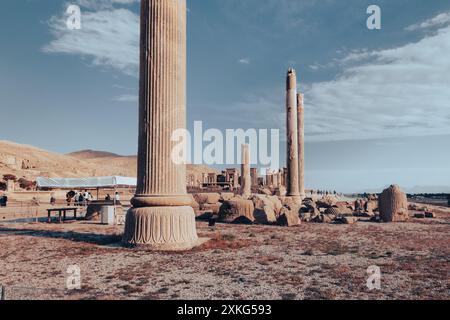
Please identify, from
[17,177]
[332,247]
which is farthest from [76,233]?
[17,177]

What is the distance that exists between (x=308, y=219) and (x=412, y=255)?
9592 mm

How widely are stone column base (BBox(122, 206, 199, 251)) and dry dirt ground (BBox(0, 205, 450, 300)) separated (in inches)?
15.9

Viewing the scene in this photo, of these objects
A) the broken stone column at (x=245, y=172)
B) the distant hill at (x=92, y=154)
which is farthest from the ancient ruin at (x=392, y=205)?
the distant hill at (x=92, y=154)

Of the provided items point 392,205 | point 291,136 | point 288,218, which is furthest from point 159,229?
point 291,136

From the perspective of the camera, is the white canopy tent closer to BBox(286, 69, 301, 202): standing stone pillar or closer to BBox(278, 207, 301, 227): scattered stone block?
BBox(278, 207, 301, 227): scattered stone block

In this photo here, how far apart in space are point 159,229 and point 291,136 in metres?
18.4

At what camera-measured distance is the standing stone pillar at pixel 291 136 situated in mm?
26062

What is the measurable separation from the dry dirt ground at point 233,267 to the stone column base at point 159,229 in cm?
40

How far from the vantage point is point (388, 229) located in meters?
15.0

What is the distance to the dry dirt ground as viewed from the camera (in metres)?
5.75

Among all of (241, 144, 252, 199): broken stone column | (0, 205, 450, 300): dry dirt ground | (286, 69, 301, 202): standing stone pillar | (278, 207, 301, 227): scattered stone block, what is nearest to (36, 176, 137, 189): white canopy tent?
(0, 205, 450, 300): dry dirt ground

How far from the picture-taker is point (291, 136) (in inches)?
1053

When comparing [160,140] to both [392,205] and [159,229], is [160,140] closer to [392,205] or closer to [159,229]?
[159,229]
